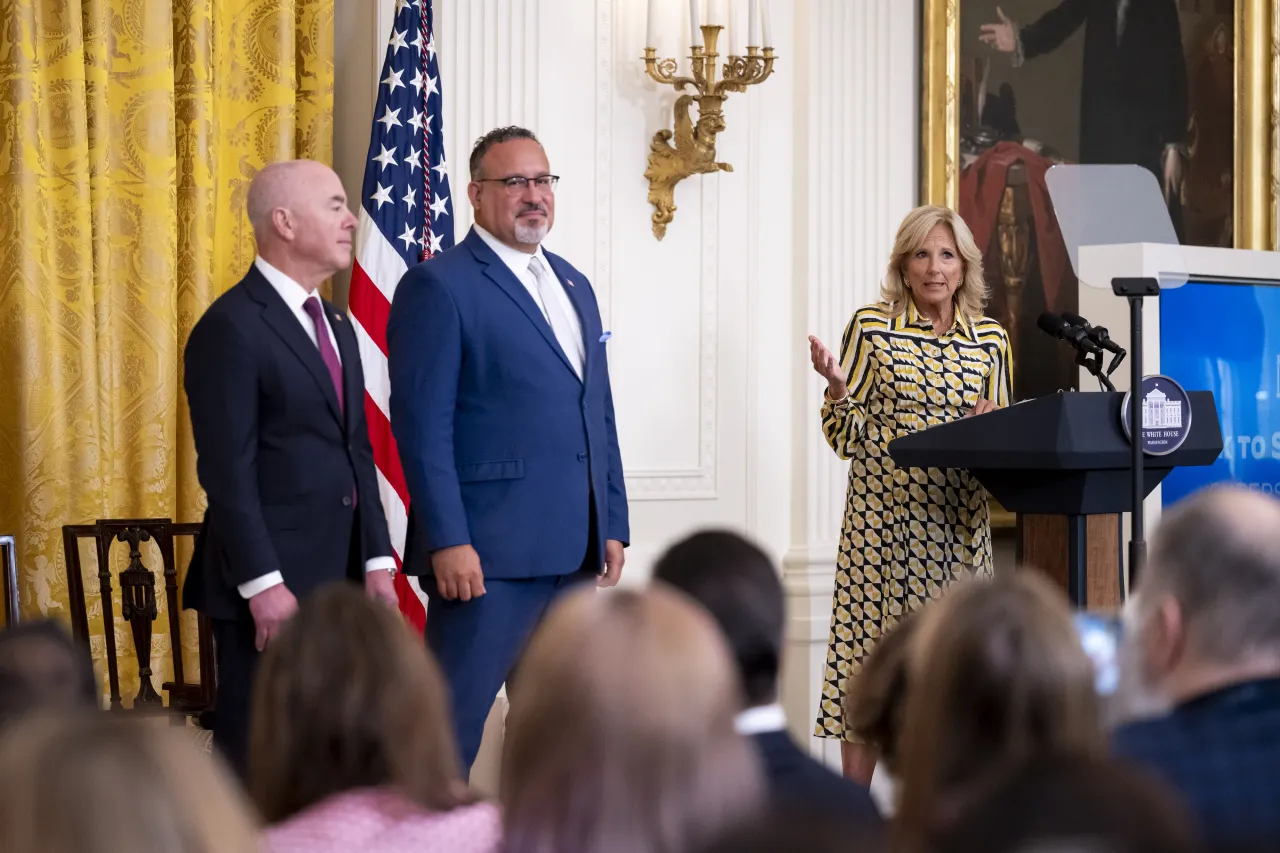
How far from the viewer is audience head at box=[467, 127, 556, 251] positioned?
3932mm

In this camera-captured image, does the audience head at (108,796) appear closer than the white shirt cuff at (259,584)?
Yes

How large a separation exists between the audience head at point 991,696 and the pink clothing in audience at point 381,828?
0.45m

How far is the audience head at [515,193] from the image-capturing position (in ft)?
12.9

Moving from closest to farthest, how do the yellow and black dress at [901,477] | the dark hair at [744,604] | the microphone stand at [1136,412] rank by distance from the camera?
the dark hair at [744,604], the microphone stand at [1136,412], the yellow and black dress at [901,477]

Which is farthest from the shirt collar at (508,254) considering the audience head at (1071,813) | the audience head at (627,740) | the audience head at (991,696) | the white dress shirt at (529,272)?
the audience head at (1071,813)

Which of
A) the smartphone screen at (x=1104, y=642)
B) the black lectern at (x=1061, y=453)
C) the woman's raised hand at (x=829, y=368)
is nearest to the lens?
the smartphone screen at (x=1104, y=642)

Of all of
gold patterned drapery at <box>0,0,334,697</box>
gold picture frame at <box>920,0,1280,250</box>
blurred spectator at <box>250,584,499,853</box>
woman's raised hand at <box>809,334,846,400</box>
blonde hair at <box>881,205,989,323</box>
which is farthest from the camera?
gold picture frame at <box>920,0,1280,250</box>

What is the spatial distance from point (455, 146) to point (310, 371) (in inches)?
92.9

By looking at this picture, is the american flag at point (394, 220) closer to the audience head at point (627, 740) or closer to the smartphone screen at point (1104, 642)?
the smartphone screen at point (1104, 642)

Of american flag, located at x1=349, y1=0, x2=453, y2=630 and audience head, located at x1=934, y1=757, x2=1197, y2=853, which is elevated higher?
american flag, located at x1=349, y1=0, x2=453, y2=630

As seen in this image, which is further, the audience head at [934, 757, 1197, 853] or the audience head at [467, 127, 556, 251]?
the audience head at [467, 127, 556, 251]

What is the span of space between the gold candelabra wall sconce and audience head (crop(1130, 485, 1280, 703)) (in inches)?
158

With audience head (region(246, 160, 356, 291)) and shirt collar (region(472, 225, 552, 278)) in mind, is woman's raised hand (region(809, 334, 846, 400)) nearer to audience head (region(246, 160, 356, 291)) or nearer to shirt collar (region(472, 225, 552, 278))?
shirt collar (region(472, 225, 552, 278))

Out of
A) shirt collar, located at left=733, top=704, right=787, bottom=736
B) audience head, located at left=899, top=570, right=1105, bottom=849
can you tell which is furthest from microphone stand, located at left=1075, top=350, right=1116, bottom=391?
audience head, located at left=899, top=570, right=1105, bottom=849
